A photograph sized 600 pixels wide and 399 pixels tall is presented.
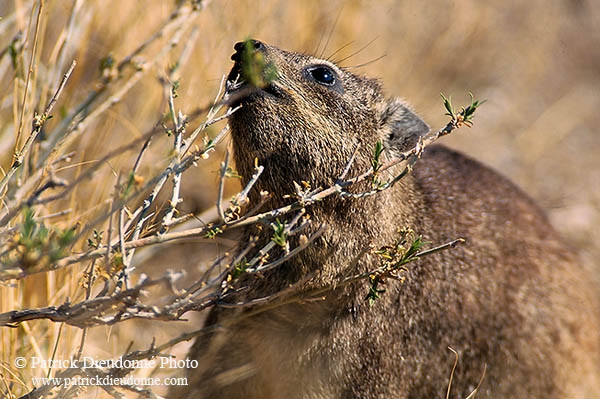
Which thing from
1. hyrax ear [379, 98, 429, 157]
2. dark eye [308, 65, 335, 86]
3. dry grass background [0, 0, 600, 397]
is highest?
dry grass background [0, 0, 600, 397]

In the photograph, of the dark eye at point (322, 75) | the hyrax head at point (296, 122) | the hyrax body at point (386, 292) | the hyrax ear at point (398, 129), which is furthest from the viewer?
the hyrax ear at point (398, 129)

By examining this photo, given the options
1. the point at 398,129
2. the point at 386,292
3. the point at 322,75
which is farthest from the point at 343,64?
the point at 386,292

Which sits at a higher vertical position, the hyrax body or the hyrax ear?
the hyrax ear

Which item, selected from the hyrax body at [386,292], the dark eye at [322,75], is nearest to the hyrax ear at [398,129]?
the hyrax body at [386,292]

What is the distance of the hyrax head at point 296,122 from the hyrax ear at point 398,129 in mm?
134

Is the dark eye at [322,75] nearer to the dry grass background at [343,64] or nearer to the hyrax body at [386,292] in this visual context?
the hyrax body at [386,292]

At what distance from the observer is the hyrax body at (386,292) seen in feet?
9.42

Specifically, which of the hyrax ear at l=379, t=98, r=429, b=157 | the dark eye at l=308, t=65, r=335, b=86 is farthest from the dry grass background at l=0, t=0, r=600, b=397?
the dark eye at l=308, t=65, r=335, b=86

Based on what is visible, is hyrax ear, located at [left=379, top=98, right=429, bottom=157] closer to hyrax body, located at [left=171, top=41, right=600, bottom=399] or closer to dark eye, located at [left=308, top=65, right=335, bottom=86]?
hyrax body, located at [left=171, top=41, right=600, bottom=399]

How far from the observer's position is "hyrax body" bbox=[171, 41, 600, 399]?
2.87 metres

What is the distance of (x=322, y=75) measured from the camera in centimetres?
311

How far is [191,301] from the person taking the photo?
224cm

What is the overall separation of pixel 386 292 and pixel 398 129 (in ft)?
2.71

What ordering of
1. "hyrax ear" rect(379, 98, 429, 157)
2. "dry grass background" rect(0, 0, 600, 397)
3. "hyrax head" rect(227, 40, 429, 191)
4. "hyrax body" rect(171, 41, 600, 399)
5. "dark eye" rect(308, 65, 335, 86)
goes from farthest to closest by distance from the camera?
"dry grass background" rect(0, 0, 600, 397) → "hyrax ear" rect(379, 98, 429, 157) → "dark eye" rect(308, 65, 335, 86) → "hyrax body" rect(171, 41, 600, 399) → "hyrax head" rect(227, 40, 429, 191)
